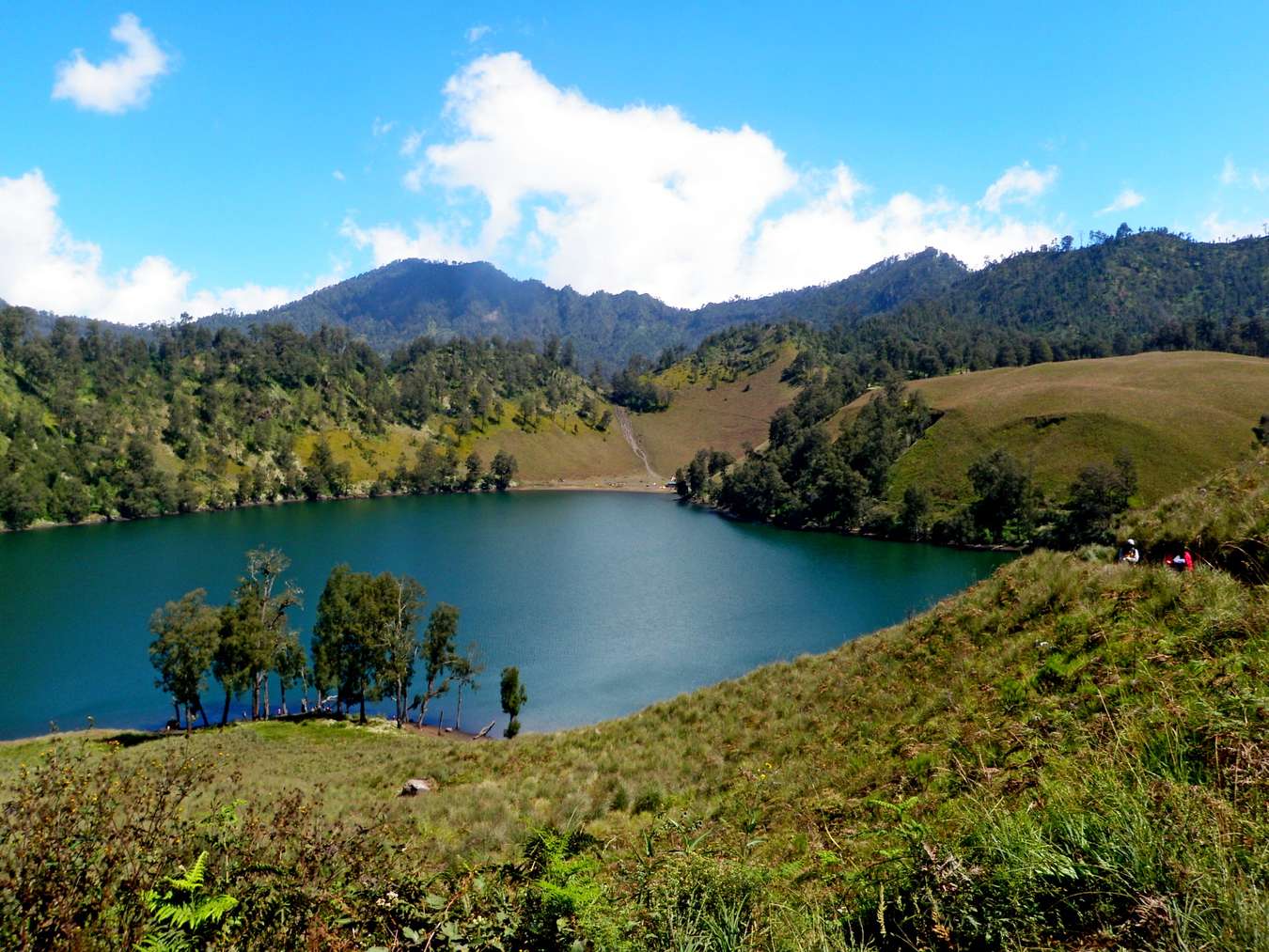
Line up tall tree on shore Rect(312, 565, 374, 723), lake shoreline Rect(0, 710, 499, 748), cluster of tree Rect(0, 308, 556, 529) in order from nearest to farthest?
1. lake shoreline Rect(0, 710, 499, 748)
2. tall tree on shore Rect(312, 565, 374, 723)
3. cluster of tree Rect(0, 308, 556, 529)

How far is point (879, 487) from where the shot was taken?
400 feet

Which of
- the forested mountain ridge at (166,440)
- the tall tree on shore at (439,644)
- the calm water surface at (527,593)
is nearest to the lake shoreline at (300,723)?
the tall tree on shore at (439,644)

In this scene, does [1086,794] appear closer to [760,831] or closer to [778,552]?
[760,831]

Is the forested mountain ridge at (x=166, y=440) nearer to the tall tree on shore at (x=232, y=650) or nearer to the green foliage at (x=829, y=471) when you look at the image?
the green foliage at (x=829, y=471)

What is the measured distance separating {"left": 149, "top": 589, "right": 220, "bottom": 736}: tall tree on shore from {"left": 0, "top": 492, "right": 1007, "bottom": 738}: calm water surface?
7.99 meters

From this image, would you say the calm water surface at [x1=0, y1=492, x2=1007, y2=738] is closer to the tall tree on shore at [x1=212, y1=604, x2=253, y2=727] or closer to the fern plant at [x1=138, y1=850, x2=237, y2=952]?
the tall tree on shore at [x1=212, y1=604, x2=253, y2=727]

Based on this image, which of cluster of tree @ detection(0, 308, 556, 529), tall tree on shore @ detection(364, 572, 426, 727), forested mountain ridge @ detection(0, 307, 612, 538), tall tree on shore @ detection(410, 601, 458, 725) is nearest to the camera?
tall tree on shore @ detection(364, 572, 426, 727)

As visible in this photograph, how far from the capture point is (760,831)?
833 cm

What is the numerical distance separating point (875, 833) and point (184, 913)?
5.28 meters

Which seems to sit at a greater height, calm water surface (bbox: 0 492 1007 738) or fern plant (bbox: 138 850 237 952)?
fern plant (bbox: 138 850 237 952)

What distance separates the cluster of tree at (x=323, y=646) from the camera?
1663 inches

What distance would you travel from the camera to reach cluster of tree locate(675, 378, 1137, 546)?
90625 mm

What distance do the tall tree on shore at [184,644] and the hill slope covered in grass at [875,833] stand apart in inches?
1484

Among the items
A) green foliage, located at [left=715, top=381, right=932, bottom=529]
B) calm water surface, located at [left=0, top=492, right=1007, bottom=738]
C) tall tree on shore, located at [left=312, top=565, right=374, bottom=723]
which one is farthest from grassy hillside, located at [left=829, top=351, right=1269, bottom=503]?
tall tree on shore, located at [left=312, top=565, right=374, bottom=723]
